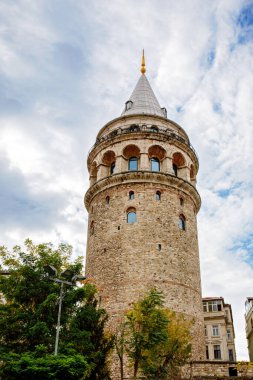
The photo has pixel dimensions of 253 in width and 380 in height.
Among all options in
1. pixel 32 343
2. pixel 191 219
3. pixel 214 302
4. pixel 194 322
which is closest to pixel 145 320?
pixel 32 343

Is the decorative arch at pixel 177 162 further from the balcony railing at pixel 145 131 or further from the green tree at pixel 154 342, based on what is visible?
the green tree at pixel 154 342

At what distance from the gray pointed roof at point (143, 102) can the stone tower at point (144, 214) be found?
16cm

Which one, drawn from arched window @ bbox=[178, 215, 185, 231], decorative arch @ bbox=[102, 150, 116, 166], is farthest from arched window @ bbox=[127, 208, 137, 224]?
decorative arch @ bbox=[102, 150, 116, 166]

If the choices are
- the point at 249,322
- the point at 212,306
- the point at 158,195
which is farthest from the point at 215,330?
the point at 158,195

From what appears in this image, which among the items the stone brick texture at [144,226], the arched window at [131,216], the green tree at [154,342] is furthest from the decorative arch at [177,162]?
the green tree at [154,342]

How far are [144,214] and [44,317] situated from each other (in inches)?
473

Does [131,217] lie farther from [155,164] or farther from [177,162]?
[177,162]

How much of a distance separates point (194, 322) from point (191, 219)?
24.0ft

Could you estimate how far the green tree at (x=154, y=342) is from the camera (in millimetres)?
19062

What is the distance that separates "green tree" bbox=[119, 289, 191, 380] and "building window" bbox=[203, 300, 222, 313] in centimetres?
2240

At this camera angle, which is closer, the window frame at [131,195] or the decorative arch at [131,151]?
the window frame at [131,195]

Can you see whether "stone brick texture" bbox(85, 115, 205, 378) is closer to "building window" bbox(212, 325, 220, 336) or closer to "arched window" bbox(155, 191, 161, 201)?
"arched window" bbox(155, 191, 161, 201)

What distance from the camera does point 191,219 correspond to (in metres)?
29.8

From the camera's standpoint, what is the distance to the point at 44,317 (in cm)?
1717
